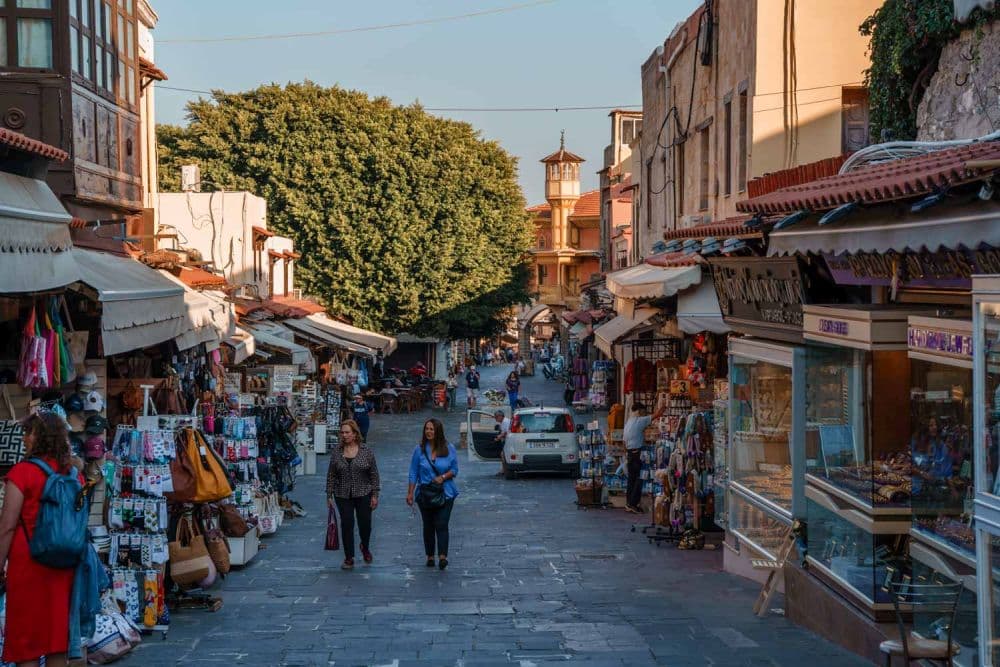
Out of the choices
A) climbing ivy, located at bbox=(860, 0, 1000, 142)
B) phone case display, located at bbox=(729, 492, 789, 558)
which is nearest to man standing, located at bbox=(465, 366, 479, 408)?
climbing ivy, located at bbox=(860, 0, 1000, 142)

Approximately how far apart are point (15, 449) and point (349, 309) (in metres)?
39.3

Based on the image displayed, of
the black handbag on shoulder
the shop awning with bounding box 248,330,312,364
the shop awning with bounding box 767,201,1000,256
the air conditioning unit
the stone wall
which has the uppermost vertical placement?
the air conditioning unit

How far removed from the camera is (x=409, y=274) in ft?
158

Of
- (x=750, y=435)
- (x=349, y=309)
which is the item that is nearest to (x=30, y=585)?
(x=750, y=435)

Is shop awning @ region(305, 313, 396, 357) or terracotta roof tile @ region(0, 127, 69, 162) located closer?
terracotta roof tile @ region(0, 127, 69, 162)

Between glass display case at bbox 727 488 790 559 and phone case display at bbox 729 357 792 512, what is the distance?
15cm

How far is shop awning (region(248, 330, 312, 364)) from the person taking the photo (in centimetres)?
2391

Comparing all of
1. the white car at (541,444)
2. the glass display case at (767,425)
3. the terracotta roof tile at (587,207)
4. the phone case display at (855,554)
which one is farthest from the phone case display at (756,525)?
the terracotta roof tile at (587,207)

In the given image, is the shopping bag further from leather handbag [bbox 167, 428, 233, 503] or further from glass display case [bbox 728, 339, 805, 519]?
glass display case [bbox 728, 339, 805, 519]

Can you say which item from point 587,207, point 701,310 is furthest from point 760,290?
point 587,207

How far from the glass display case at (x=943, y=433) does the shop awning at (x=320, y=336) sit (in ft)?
77.6

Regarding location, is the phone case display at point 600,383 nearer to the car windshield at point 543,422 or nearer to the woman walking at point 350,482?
the car windshield at point 543,422

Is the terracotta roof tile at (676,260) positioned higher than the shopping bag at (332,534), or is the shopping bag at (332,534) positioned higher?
the terracotta roof tile at (676,260)

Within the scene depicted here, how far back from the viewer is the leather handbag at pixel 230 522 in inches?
540
